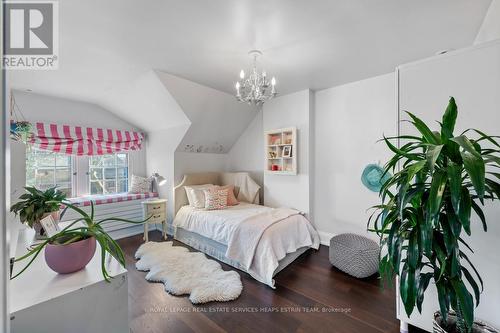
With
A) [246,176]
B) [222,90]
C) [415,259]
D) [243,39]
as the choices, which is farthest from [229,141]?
[415,259]

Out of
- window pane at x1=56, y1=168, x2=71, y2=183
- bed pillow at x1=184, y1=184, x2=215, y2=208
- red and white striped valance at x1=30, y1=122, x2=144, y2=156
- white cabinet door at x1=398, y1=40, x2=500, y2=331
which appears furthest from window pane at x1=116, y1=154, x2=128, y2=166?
white cabinet door at x1=398, y1=40, x2=500, y2=331

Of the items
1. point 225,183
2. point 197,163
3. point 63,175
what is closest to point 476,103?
point 225,183

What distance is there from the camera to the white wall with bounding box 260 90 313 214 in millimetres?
3260

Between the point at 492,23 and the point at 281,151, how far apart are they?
2510 millimetres

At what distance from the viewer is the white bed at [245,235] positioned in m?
2.32

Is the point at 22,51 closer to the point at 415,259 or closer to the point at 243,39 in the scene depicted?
the point at 243,39

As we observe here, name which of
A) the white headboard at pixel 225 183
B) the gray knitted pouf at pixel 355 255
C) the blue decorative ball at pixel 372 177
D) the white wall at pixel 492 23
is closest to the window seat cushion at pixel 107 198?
the white headboard at pixel 225 183

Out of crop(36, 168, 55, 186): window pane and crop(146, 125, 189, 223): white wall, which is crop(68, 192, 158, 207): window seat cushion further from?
crop(36, 168, 55, 186): window pane

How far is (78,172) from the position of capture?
3.63 m

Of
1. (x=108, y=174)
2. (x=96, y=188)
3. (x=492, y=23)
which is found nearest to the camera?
(x=492, y=23)

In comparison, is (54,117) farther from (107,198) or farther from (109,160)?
(107,198)

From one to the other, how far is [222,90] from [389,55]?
2193mm

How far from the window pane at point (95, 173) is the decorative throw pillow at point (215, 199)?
210 centimetres

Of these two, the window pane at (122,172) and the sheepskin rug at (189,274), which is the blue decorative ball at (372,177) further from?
the window pane at (122,172)
